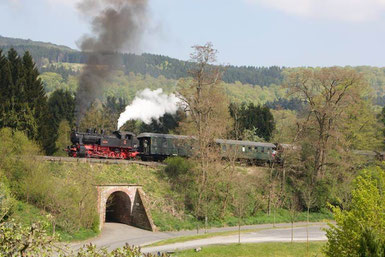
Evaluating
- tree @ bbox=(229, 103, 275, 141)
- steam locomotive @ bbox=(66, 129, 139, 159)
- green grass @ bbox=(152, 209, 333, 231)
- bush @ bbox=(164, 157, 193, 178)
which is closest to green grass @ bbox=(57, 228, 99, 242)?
green grass @ bbox=(152, 209, 333, 231)

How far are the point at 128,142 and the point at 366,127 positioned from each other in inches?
1332

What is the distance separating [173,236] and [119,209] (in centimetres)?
782

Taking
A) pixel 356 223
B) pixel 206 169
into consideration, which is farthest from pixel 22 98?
pixel 356 223

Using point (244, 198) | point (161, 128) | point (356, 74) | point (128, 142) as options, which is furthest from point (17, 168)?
point (161, 128)

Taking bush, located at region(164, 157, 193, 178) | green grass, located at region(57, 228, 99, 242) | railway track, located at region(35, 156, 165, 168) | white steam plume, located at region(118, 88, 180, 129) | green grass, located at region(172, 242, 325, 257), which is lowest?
green grass, located at region(57, 228, 99, 242)

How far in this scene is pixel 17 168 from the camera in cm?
3164

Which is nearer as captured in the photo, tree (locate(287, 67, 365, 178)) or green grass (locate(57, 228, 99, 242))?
green grass (locate(57, 228, 99, 242))

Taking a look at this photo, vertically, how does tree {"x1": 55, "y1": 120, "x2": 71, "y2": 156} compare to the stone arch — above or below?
above

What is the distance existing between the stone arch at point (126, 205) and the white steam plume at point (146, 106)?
13.3 metres

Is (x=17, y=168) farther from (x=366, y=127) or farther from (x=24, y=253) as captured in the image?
(x=366, y=127)

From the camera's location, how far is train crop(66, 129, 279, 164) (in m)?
39.7

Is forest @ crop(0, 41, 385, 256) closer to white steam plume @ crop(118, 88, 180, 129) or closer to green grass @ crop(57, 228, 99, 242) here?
green grass @ crop(57, 228, 99, 242)

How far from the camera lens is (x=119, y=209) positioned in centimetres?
3838

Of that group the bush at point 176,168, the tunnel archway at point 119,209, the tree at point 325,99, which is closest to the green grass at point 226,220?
the tunnel archway at point 119,209
